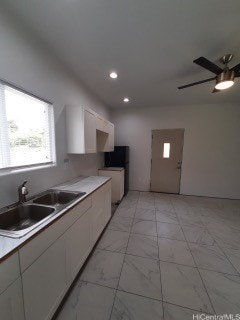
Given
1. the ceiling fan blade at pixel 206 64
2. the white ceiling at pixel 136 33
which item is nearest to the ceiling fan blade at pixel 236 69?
the ceiling fan blade at pixel 206 64

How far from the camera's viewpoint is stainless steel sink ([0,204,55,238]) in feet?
4.25

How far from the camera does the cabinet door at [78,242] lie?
4.68 feet

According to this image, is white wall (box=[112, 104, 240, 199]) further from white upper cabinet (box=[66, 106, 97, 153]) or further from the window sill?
the window sill

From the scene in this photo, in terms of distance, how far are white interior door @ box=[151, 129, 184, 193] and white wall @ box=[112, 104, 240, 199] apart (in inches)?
5.9

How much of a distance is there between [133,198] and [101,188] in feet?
6.74

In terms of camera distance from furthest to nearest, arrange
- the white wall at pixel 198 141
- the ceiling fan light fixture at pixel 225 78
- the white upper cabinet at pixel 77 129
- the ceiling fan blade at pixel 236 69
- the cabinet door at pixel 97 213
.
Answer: the white wall at pixel 198 141 < the white upper cabinet at pixel 77 129 < the cabinet door at pixel 97 213 < the ceiling fan light fixture at pixel 225 78 < the ceiling fan blade at pixel 236 69

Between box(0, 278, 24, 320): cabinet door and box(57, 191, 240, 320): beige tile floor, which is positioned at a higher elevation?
box(0, 278, 24, 320): cabinet door

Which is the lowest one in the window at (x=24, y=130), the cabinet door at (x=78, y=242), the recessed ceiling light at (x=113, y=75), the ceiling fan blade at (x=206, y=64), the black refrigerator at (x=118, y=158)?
the cabinet door at (x=78, y=242)

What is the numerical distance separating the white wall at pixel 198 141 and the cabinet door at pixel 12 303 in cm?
402

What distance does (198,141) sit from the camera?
13.6 feet

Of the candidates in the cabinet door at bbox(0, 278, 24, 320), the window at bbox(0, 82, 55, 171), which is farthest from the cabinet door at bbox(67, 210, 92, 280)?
the window at bbox(0, 82, 55, 171)

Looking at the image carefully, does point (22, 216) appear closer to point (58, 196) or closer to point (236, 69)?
point (58, 196)

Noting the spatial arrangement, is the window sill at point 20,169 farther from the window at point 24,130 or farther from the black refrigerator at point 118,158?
the black refrigerator at point 118,158

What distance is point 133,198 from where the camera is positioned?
4.07 m
